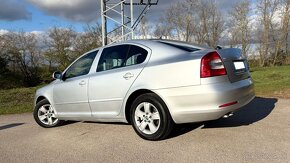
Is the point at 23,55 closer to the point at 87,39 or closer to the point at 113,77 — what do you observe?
the point at 87,39

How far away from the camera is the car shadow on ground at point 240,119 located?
575cm

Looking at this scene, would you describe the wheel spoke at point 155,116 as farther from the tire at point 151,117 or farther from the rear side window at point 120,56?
the rear side window at point 120,56

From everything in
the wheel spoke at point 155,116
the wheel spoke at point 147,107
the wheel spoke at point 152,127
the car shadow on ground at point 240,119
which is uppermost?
the wheel spoke at point 147,107

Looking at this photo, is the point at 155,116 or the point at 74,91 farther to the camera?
the point at 74,91

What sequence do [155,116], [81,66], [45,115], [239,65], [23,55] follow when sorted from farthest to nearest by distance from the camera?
[23,55], [45,115], [81,66], [239,65], [155,116]

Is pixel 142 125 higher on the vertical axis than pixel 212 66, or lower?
lower

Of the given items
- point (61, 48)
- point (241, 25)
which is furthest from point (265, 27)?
point (61, 48)

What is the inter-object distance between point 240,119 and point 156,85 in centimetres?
215

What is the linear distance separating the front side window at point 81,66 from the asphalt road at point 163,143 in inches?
41.7

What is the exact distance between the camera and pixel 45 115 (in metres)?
6.99

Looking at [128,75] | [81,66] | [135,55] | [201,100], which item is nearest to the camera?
[201,100]

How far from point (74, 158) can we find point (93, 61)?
2.10m

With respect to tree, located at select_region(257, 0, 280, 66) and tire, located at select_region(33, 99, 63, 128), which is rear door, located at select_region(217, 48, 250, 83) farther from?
tree, located at select_region(257, 0, 280, 66)

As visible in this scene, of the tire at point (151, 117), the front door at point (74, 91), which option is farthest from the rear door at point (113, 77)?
Result: the tire at point (151, 117)
